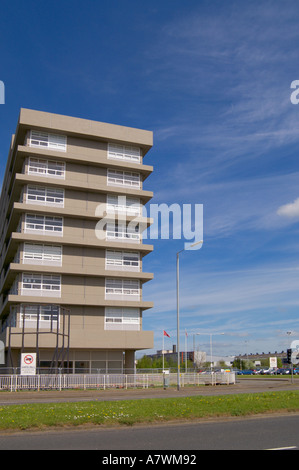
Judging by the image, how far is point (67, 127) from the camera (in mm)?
50062

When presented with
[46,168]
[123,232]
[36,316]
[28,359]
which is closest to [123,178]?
[123,232]

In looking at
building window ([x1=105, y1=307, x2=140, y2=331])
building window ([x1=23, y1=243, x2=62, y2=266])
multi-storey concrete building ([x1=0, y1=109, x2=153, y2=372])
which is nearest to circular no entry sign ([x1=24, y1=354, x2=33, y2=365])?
multi-storey concrete building ([x1=0, y1=109, x2=153, y2=372])

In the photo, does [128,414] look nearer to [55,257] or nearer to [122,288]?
[55,257]

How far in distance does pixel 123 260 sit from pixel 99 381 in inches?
653

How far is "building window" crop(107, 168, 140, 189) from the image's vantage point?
5269 cm

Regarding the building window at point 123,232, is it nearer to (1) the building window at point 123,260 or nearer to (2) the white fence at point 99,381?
(1) the building window at point 123,260

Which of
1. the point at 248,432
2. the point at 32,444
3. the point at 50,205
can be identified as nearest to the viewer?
the point at 32,444

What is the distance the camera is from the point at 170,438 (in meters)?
11.7

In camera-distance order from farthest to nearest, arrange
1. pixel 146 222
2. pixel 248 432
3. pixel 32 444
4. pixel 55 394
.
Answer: pixel 146 222, pixel 55 394, pixel 248 432, pixel 32 444

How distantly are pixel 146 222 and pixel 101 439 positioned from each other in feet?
137

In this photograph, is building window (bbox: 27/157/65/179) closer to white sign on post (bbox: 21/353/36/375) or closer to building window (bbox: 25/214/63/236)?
building window (bbox: 25/214/63/236)

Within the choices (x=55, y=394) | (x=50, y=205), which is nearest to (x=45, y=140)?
(x=50, y=205)

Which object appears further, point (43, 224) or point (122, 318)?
point (122, 318)
